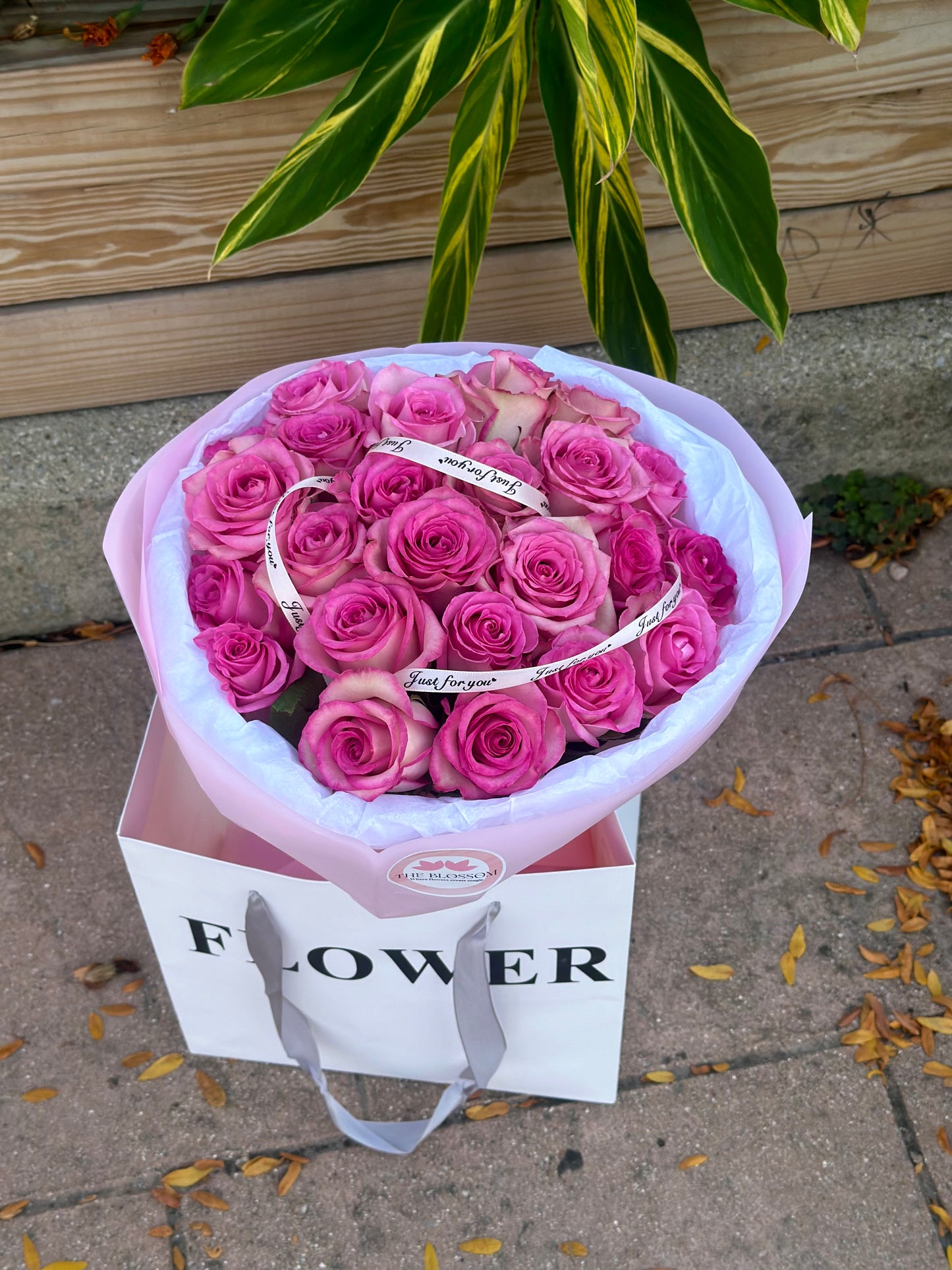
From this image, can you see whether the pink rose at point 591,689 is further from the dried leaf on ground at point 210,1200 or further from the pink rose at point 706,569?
the dried leaf on ground at point 210,1200

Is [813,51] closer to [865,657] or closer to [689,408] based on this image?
[689,408]

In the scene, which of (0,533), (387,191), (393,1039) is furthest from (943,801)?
(0,533)

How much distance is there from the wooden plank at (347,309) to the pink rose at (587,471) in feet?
2.36

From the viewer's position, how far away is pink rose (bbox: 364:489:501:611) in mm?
899

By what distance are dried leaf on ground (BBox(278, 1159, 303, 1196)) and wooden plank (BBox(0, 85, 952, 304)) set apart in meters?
1.26

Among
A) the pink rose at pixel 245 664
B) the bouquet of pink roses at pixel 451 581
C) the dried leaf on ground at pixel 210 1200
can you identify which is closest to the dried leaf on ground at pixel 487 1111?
the dried leaf on ground at pixel 210 1200

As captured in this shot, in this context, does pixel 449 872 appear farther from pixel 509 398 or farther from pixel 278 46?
pixel 278 46

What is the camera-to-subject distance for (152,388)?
164 centimetres

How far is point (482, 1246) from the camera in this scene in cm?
131

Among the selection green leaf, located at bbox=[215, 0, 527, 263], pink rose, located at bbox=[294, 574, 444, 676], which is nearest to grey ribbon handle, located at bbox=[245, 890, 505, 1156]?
pink rose, located at bbox=[294, 574, 444, 676]

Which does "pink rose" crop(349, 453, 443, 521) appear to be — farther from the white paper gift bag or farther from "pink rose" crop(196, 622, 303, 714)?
the white paper gift bag

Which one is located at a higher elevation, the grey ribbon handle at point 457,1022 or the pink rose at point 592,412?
the pink rose at point 592,412

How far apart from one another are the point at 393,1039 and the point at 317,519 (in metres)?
0.73

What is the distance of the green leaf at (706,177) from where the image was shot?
1.20 m
